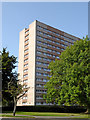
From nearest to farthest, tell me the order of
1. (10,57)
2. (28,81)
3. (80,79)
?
(80,79) < (10,57) < (28,81)

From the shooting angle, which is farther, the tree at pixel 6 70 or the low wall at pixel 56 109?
the low wall at pixel 56 109

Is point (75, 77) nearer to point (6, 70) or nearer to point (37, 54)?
point (6, 70)

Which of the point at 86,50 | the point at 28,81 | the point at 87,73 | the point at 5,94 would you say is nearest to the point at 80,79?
the point at 87,73

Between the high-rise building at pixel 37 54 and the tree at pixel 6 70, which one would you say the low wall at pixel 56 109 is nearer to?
the tree at pixel 6 70

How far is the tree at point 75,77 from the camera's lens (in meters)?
27.7

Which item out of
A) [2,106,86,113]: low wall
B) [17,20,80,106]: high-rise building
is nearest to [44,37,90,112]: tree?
[2,106,86,113]: low wall

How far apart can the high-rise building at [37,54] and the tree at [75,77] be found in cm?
2858

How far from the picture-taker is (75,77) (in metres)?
28.2

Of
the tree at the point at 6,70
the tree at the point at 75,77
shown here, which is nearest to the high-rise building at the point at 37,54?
the tree at the point at 6,70

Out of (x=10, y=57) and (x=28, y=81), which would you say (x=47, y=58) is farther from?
(x=10, y=57)

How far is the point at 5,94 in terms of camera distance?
34.7 m

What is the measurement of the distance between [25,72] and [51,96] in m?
34.9

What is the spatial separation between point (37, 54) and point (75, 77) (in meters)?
38.2

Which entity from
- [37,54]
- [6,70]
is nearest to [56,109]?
[6,70]
